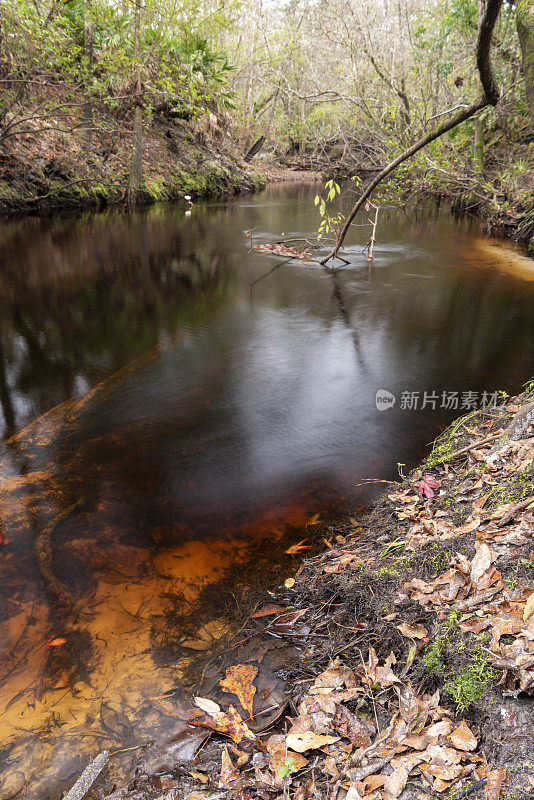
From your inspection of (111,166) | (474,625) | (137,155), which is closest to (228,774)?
(474,625)

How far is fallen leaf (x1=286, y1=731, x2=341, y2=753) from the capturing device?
1884 millimetres

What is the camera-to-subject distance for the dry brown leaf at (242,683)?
2.32 metres

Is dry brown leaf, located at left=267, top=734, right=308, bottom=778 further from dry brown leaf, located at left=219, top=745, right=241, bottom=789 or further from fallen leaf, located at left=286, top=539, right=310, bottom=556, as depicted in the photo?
fallen leaf, located at left=286, top=539, right=310, bottom=556

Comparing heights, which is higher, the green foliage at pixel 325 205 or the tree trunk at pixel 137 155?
the tree trunk at pixel 137 155

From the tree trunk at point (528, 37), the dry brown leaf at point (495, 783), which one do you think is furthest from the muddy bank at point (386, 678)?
the tree trunk at point (528, 37)

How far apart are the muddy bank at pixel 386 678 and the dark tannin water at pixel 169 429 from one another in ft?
0.90

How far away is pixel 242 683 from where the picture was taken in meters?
2.42

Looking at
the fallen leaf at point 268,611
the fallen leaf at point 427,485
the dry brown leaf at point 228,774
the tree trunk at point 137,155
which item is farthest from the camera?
the tree trunk at point 137,155

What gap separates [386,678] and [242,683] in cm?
77

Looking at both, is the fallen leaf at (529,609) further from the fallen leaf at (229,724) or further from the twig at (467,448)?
the twig at (467,448)

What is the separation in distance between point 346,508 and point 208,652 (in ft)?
5.48

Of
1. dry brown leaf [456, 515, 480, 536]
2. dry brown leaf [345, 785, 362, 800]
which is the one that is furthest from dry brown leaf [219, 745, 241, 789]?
dry brown leaf [456, 515, 480, 536]

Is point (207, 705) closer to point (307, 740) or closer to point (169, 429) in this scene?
point (307, 740)

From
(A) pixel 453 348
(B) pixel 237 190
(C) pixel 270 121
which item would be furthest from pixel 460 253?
(C) pixel 270 121
